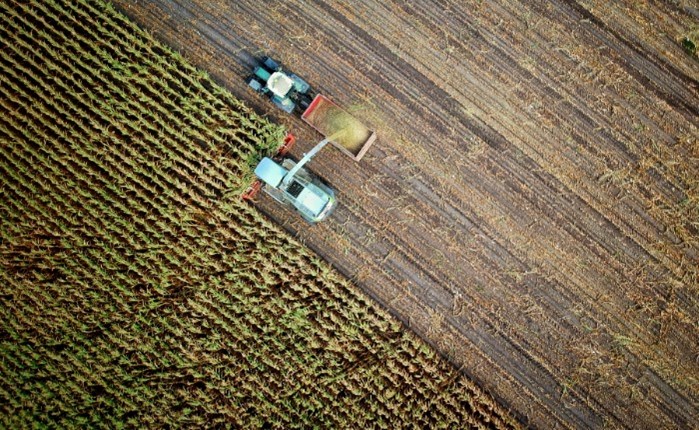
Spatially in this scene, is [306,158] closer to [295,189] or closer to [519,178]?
[295,189]

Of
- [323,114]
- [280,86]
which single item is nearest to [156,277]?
[280,86]

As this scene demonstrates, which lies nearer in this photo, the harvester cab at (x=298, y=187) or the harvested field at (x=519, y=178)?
the harvester cab at (x=298, y=187)

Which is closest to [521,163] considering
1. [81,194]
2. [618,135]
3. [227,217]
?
[618,135]

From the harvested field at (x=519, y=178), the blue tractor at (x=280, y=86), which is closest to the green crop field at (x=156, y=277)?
the blue tractor at (x=280, y=86)

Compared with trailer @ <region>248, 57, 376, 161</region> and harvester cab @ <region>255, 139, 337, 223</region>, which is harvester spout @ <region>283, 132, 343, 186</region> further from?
trailer @ <region>248, 57, 376, 161</region>

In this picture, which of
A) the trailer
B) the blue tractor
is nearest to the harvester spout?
the trailer

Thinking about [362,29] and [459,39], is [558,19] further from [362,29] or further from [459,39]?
[362,29]

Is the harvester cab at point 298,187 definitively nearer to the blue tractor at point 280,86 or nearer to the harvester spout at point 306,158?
the harvester spout at point 306,158
